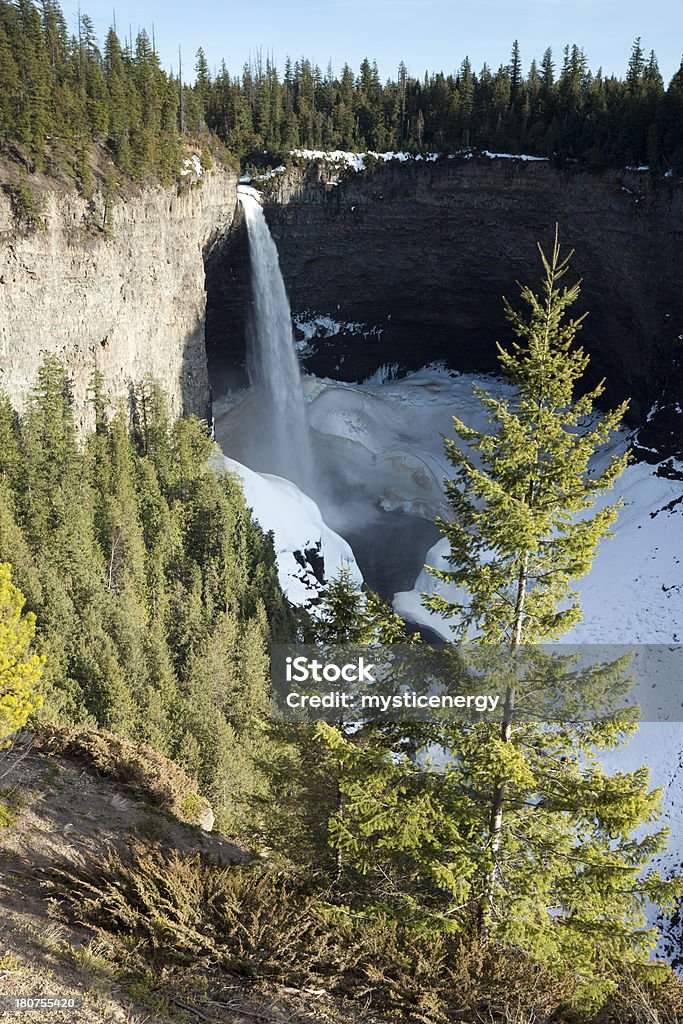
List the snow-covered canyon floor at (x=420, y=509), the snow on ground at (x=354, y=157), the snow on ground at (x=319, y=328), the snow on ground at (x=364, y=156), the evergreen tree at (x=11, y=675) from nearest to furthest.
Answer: the evergreen tree at (x=11, y=675)
the snow-covered canyon floor at (x=420, y=509)
the snow on ground at (x=364, y=156)
the snow on ground at (x=354, y=157)
the snow on ground at (x=319, y=328)

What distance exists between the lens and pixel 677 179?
53500 mm

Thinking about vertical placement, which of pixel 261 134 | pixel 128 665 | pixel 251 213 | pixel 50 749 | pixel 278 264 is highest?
pixel 261 134

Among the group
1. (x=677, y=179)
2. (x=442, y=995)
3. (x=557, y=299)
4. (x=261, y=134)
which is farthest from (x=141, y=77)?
(x=442, y=995)

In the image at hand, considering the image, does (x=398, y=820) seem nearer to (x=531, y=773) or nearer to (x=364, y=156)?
(x=531, y=773)

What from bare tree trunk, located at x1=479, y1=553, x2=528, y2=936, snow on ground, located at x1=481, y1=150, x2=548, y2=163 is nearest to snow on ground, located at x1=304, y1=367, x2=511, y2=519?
snow on ground, located at x1=481, y1=150, x2=548, y2=163

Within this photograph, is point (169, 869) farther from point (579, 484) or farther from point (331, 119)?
point (331, 119)

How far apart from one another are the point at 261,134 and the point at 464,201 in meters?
18.0

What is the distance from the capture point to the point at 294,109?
228 ft

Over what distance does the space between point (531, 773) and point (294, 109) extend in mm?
71279

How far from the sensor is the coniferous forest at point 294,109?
126 feet

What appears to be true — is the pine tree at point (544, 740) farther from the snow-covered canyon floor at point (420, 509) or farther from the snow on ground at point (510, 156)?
the snow on ground at point (510, 156)

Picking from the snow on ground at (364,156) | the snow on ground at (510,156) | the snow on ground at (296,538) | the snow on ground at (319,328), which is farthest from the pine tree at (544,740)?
the snow on ground at (319,328)

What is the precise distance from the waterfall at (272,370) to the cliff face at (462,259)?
1793 millimetres

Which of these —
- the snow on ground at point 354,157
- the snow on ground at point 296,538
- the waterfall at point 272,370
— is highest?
the snow on ground at point 354,157
